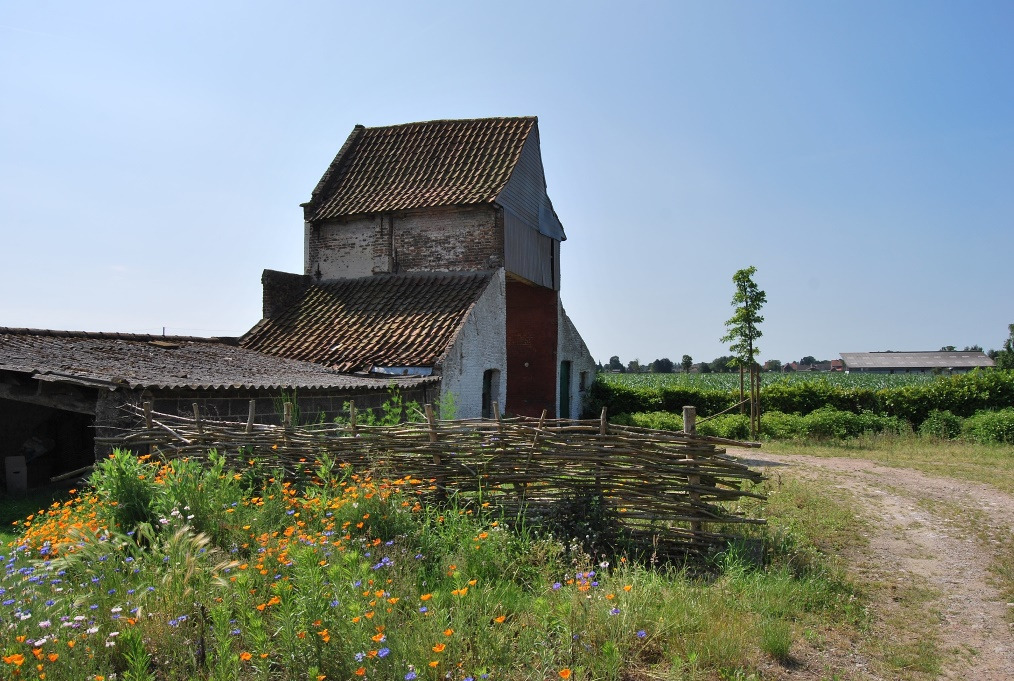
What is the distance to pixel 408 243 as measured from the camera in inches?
738

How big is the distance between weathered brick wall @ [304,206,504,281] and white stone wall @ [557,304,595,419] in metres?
4.47

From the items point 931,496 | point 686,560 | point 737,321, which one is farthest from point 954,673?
point 737,321

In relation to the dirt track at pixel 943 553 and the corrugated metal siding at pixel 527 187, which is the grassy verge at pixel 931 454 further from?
the corrugated metal siding at pixel 527 187

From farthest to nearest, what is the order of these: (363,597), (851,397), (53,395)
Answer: (851,397), (53,395), (363,597)

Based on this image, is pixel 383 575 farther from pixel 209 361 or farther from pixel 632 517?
pixel 209 361

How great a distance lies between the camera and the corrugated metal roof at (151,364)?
9.57 metres

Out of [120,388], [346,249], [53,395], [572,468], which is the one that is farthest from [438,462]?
[346,249]

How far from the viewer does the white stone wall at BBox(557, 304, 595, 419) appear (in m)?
21.9

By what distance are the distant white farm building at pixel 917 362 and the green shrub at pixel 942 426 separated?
61078 mm

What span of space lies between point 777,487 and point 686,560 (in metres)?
4.98

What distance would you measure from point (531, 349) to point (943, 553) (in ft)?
46.4

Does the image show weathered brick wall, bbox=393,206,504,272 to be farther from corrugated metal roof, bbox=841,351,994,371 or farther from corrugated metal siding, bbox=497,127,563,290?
corrugated metal roof, bbox=841,351,994,371

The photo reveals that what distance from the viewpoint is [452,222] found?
18.4 meters

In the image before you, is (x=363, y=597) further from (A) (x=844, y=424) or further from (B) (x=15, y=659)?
(A) (x=844, y=424)
